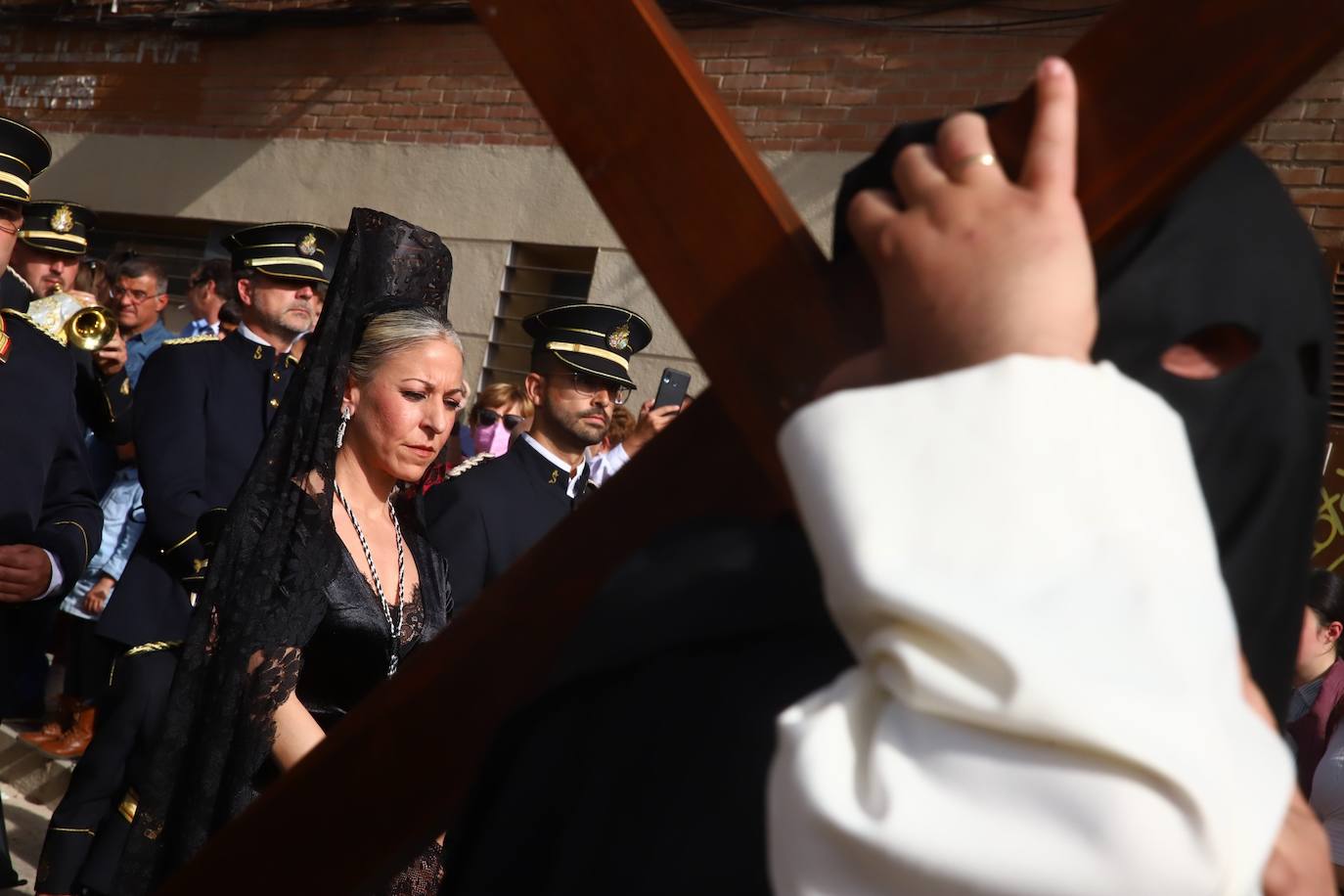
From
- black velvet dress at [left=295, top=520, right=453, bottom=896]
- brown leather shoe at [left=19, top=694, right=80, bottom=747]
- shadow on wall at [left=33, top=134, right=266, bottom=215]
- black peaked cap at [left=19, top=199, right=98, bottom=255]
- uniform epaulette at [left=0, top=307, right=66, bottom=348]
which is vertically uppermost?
shadow on wall at [left=33, top=134, right=266, bottom=215]

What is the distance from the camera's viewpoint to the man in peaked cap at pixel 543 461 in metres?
4.19

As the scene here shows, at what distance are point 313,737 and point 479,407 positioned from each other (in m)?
5.43

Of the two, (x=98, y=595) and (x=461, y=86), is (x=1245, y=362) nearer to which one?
(x=98, y=595)

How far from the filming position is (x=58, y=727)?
7.05m

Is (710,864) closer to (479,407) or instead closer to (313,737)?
(313,737)

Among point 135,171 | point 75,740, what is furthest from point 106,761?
point 135,171

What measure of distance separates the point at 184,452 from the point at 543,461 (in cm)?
123

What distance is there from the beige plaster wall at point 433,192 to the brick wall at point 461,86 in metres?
0.13

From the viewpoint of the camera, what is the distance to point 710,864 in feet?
3.01

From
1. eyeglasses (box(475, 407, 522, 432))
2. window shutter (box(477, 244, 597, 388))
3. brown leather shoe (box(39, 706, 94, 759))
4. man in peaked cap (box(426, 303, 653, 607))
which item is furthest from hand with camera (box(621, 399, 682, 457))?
window shutter (box(477, 244, 597, 388))

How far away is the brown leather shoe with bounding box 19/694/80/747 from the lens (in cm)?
684

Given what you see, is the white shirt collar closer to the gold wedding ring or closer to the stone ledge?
the stone ledge

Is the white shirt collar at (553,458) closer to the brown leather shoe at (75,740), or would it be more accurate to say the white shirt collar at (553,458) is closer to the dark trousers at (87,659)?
the dark trousers at (87,659)

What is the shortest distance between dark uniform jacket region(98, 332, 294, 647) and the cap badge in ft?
7.49
